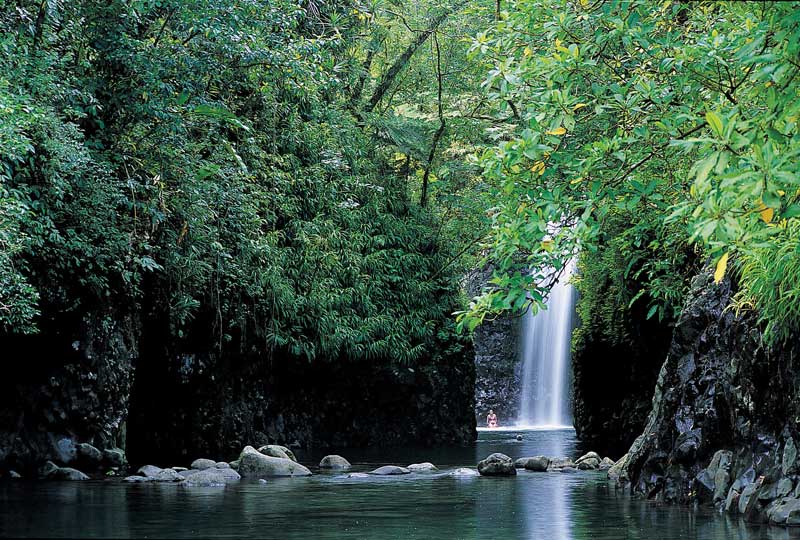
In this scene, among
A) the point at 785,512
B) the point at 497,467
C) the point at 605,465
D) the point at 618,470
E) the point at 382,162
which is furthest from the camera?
the point at 382,162

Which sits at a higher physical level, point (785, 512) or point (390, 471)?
point (785, 512)

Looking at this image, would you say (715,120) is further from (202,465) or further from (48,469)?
(202,465)

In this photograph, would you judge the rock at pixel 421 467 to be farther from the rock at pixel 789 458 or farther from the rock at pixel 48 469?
the rock at pixel 789 458

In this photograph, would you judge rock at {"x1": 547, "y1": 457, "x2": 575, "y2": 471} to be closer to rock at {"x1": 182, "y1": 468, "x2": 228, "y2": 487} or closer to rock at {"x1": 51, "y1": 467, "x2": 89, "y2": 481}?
rock at {"x1": 182, "y1": 468, "x2": 228, "y2": 487}

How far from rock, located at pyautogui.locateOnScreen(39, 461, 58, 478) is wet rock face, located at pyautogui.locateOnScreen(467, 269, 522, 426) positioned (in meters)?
17.6

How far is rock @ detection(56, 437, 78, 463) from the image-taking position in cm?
1255

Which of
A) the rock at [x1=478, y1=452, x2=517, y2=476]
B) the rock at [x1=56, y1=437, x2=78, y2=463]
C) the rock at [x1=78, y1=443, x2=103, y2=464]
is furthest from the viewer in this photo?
the rock at [x1=478, y1=452, x2=517, y2=476]

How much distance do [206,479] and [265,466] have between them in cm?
142

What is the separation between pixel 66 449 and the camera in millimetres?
12602

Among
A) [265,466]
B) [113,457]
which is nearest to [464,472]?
[265,466]

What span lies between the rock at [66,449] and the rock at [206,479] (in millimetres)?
1830

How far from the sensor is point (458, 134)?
2186cm

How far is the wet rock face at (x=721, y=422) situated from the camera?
26.1 feet

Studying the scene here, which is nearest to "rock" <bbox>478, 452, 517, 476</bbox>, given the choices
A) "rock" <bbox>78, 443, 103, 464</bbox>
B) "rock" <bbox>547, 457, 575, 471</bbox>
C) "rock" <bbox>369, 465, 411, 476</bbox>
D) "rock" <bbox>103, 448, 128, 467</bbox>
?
"rock" <bbox>547, 457, 575, 471</bbox>
